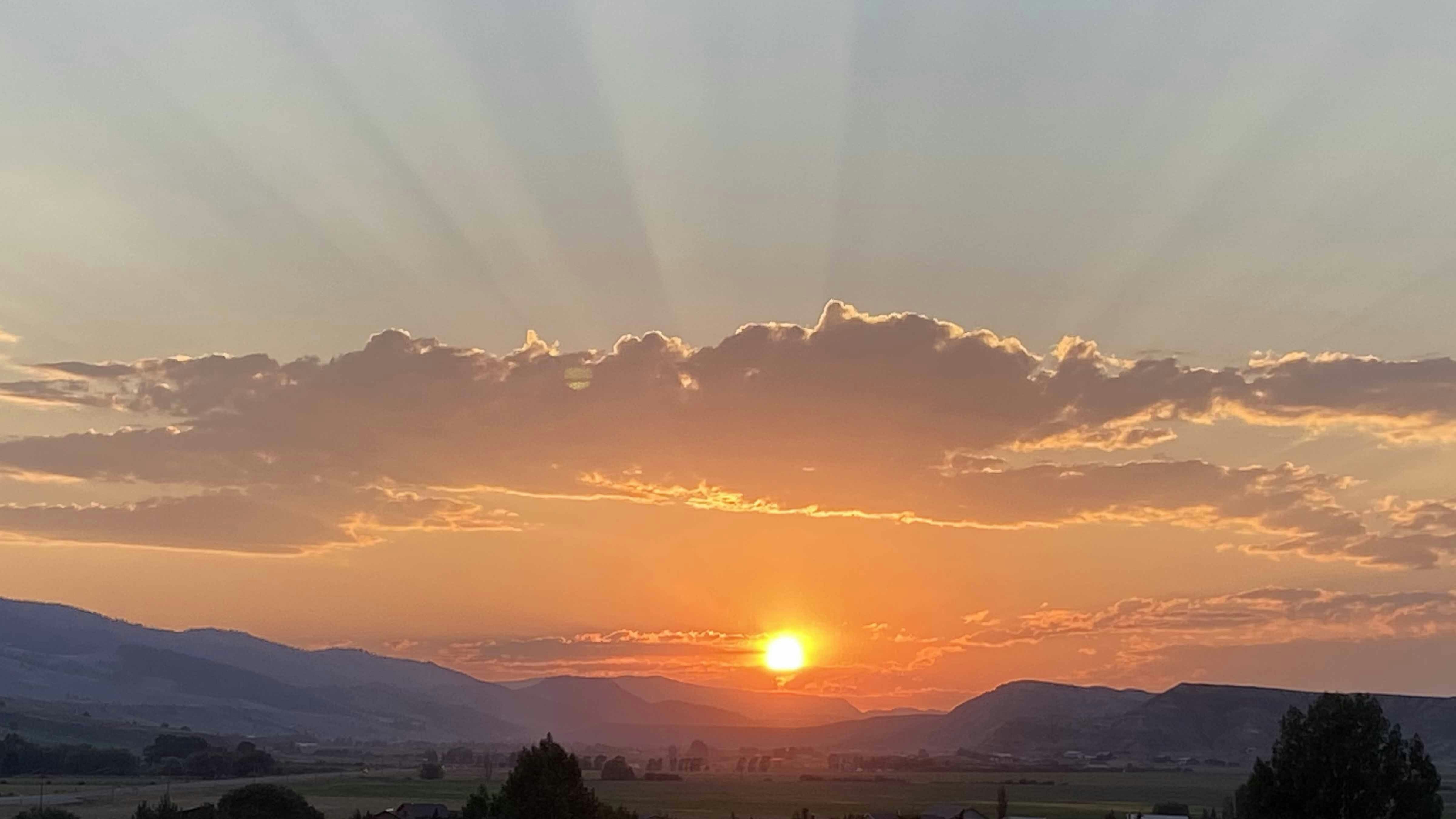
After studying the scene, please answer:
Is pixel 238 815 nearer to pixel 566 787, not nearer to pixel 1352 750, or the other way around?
pixel 566 787

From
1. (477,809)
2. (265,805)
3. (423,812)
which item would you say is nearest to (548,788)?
(477,809)

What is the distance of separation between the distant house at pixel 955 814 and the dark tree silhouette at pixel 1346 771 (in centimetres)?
5205

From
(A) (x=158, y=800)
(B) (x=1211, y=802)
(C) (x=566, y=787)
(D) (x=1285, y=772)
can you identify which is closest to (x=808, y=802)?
(B) (x=1211, y=802)

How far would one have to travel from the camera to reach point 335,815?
486 feet

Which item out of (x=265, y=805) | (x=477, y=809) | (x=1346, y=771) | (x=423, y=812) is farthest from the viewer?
(x=423, y=812)

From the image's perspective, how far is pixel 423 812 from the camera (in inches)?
5182

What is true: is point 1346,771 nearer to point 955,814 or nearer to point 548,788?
point 548,788

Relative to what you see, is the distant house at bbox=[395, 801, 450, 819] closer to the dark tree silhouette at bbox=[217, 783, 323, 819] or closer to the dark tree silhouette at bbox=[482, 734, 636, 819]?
the dark tree silhouette at bbox=[217, 783, 323, 819]

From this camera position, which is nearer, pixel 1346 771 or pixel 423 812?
pixel 1346 771

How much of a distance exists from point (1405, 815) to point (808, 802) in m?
118

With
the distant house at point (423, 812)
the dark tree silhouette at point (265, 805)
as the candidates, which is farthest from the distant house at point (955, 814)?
the dark tree silhouette at point (265, 805)

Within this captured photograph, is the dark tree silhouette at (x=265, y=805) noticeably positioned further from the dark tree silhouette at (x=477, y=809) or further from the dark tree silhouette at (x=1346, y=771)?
the dark tree silhouette at (x=1346, y=771)

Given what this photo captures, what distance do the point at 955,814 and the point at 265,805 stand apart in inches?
2337

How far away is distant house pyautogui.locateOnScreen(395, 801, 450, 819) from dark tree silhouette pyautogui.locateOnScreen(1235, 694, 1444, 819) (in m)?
75.7
